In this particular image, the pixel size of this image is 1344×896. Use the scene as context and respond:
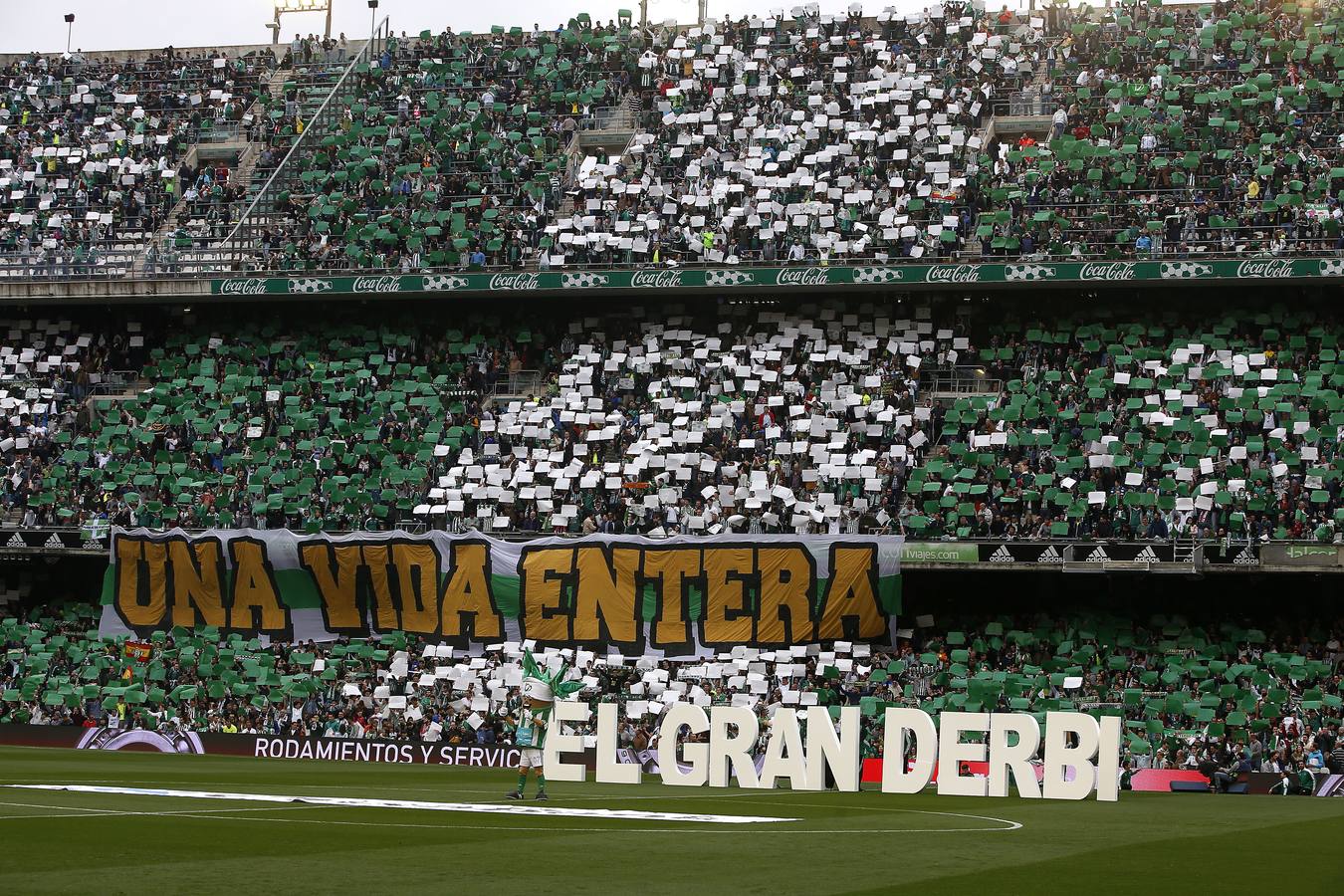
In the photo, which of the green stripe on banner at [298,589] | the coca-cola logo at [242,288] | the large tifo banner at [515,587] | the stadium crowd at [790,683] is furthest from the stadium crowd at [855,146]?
the stadium crowd at [790,683]

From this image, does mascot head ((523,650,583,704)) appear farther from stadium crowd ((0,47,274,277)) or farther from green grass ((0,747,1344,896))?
stadium crowd ((0,47,274,277))

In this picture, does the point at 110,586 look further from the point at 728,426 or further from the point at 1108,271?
the point at 1108,271

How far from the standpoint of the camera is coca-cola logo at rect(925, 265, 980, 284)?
136 ft

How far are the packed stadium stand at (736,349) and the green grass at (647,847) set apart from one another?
44.2 feet

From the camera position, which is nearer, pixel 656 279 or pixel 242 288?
pixel 656 279

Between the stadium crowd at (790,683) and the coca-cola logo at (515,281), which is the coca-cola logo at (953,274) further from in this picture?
the coca-cola logo at (515,281)

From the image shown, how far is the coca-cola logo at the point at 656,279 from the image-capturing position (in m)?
43.1

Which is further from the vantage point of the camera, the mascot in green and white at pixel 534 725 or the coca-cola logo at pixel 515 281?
the coca-cola logo at pixel 515 281

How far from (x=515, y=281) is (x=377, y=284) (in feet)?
12.5

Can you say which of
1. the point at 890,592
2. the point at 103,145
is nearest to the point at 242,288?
the point at 103,145

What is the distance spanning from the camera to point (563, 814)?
738 inches

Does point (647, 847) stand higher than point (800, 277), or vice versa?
point (800, 277)

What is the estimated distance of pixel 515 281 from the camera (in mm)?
44438

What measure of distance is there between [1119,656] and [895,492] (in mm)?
6289
